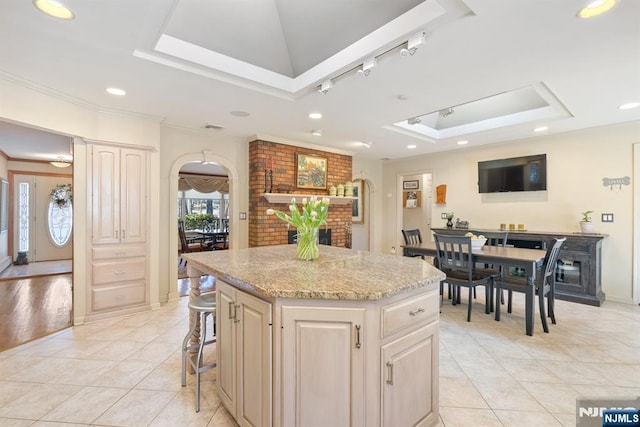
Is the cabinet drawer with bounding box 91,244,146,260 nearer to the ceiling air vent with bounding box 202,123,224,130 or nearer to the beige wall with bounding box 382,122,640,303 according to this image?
the ceiling air vent with bounding box 202,123,224,130

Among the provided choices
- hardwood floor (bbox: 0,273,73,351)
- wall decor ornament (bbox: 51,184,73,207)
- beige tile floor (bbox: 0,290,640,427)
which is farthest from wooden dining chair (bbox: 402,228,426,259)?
wall decor ornament (bbox: 51,184,73,207)

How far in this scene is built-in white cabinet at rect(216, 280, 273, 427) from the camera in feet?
4.69

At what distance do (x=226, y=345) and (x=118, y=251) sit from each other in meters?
2.55

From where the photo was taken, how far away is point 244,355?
62.7 inches

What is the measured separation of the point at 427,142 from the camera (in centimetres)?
518

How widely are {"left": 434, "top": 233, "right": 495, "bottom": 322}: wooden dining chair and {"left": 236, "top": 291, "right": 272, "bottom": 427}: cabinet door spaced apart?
257 centimetres

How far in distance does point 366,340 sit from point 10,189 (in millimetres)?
8902

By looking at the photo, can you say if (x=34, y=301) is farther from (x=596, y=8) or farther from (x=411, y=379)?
(x=596, y=8)

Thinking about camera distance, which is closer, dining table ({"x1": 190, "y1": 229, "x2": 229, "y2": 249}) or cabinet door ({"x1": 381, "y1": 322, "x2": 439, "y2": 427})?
cabinet door ({"x1": 381, "y1": 322, "x2": 439, "y2": 427})

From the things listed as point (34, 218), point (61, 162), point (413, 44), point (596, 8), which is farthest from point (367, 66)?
point (34, 218)

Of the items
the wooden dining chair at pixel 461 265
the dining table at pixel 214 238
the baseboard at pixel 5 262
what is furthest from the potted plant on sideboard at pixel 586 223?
the baseboard at pixel 5 262

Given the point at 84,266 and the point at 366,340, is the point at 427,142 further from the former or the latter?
the point at 84,266

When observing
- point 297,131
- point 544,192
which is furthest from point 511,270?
point 297,131

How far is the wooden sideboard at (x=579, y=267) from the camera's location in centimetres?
396
